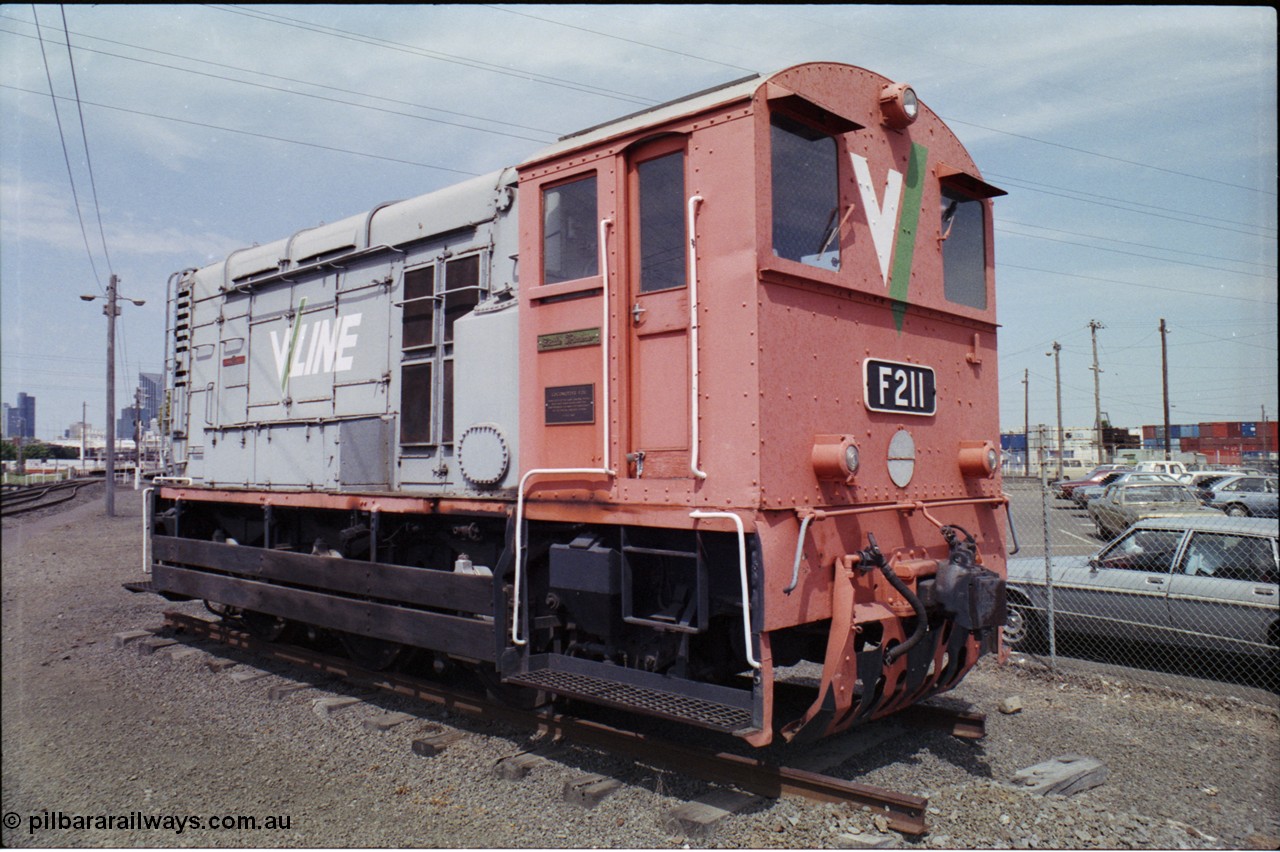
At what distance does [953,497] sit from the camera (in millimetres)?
5477

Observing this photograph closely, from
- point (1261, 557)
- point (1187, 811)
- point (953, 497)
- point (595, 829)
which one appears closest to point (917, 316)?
point (953, 497)

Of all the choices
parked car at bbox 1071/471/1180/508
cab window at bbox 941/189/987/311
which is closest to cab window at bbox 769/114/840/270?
cab window at bbox 941/189/987/311

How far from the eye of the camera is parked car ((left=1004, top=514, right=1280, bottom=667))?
711 centimetres

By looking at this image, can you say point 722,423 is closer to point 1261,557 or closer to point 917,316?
point 917,316

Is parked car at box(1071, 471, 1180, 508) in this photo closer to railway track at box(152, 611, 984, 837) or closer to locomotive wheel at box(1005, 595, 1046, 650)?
locomotive wheel at box(1005, 595, 1046, 650)

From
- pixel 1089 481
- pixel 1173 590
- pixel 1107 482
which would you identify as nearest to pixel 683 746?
pixel 1173 590

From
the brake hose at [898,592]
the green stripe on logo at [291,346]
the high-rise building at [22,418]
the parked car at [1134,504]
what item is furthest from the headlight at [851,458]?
the parked car at [1134,504]

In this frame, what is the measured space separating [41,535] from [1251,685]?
18.2 metres

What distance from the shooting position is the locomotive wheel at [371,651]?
6.80 m

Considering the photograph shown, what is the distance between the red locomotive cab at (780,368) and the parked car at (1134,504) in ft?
42.8

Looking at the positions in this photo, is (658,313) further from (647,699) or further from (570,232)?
(647,699)

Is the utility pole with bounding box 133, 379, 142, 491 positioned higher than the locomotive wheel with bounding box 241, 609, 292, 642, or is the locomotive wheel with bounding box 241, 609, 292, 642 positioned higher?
the utility pole with bounding box 133, 379, 142, 491

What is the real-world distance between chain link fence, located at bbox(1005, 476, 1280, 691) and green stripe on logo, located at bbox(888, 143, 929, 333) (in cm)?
324

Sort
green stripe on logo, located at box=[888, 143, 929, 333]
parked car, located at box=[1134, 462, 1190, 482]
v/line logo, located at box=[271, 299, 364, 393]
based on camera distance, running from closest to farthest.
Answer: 1. green stripe on logo, located at box=[888, 143, 929, 333]
2. v/line logo, located at box=[271, 299, 364, 393]
3. parked car, located at box=[1134, 462, 1190, 482]
